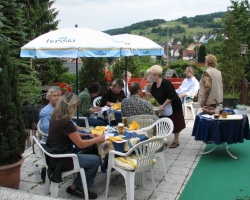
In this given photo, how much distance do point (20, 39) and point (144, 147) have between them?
8715 mm

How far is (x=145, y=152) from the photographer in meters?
3.97

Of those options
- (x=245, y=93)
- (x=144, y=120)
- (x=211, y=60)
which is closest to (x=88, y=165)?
(x=144, y=120)

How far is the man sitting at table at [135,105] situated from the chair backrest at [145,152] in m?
1.22

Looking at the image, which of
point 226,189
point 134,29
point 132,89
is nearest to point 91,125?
point 132,89

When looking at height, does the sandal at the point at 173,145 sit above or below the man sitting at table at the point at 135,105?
below

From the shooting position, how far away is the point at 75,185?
411 centimetres

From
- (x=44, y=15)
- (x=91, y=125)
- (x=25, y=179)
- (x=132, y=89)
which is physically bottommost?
(x=25, y=179)

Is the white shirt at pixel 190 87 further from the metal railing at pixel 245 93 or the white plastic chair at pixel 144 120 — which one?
the white plastic chair at pixel 144 120

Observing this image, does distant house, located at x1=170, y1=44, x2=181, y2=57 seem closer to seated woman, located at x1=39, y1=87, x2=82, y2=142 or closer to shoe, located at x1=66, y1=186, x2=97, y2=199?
seated woman, located at x1=39, y1=87, x2=82, y2=142

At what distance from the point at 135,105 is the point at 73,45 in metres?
1.34

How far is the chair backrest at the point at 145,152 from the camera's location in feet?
12.4


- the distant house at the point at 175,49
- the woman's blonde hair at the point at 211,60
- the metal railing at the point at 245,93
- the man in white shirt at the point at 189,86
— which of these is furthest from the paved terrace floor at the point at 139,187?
the distant house at the point at 175,49

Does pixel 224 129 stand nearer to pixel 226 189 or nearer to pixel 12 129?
pixel 226 189

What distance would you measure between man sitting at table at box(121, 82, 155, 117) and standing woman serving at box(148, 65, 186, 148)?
2.23 feet
